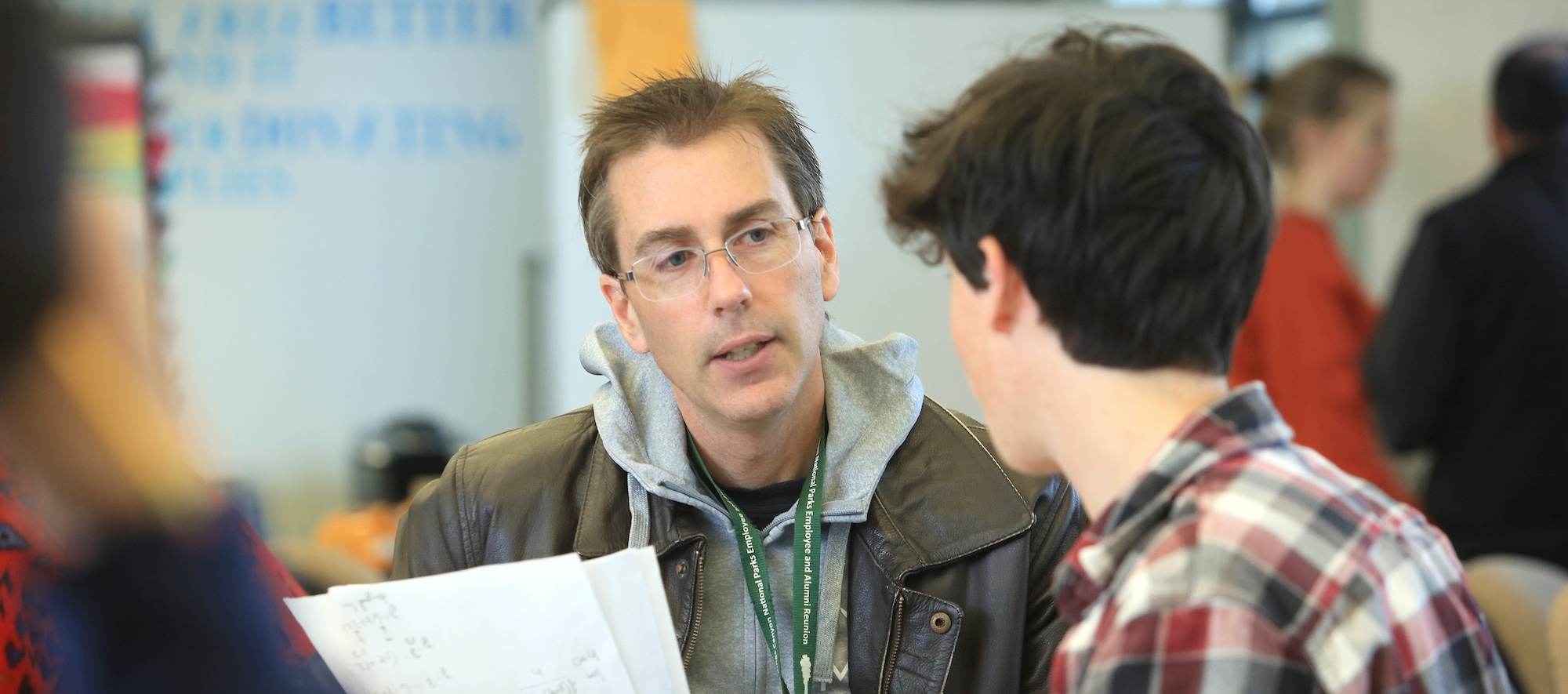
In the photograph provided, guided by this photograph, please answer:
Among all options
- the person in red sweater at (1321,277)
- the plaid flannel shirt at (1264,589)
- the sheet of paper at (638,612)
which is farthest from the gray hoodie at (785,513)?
the person in red sweater at (1321,277)

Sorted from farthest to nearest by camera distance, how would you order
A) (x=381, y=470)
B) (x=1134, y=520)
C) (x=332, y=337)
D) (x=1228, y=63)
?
(x=332, y=337) → (x=381, y=470) → (x=1228, y=63) → (x=1134, y=520)

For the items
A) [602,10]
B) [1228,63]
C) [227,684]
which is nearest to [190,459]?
[227,684]

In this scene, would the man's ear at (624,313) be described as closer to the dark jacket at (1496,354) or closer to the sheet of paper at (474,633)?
the sheet of paper at (474,633)

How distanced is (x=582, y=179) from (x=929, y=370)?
2.15 feet

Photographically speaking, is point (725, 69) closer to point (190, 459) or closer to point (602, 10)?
point (190, 459)

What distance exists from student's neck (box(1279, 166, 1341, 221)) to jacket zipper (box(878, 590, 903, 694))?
78.6 inches

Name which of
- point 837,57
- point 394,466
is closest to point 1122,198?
point 837,57

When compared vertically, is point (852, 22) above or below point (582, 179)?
above

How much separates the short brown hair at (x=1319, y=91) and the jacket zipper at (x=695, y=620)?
7.18 ft

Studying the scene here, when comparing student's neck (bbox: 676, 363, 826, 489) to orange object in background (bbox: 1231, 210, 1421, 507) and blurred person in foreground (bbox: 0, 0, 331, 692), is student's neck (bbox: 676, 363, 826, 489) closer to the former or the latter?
blurred person in foreground (bbox: 0, 0, 331, 692)

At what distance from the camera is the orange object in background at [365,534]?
3.62m

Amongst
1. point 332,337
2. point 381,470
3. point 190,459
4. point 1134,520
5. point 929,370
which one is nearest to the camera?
point 190,459

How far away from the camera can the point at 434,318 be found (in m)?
5.07

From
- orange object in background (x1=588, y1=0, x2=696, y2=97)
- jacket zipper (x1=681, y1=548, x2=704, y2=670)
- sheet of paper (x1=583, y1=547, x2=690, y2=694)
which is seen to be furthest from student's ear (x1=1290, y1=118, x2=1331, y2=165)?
sheet of paper (x1=583, y1=547, x2=690, y2=694)
